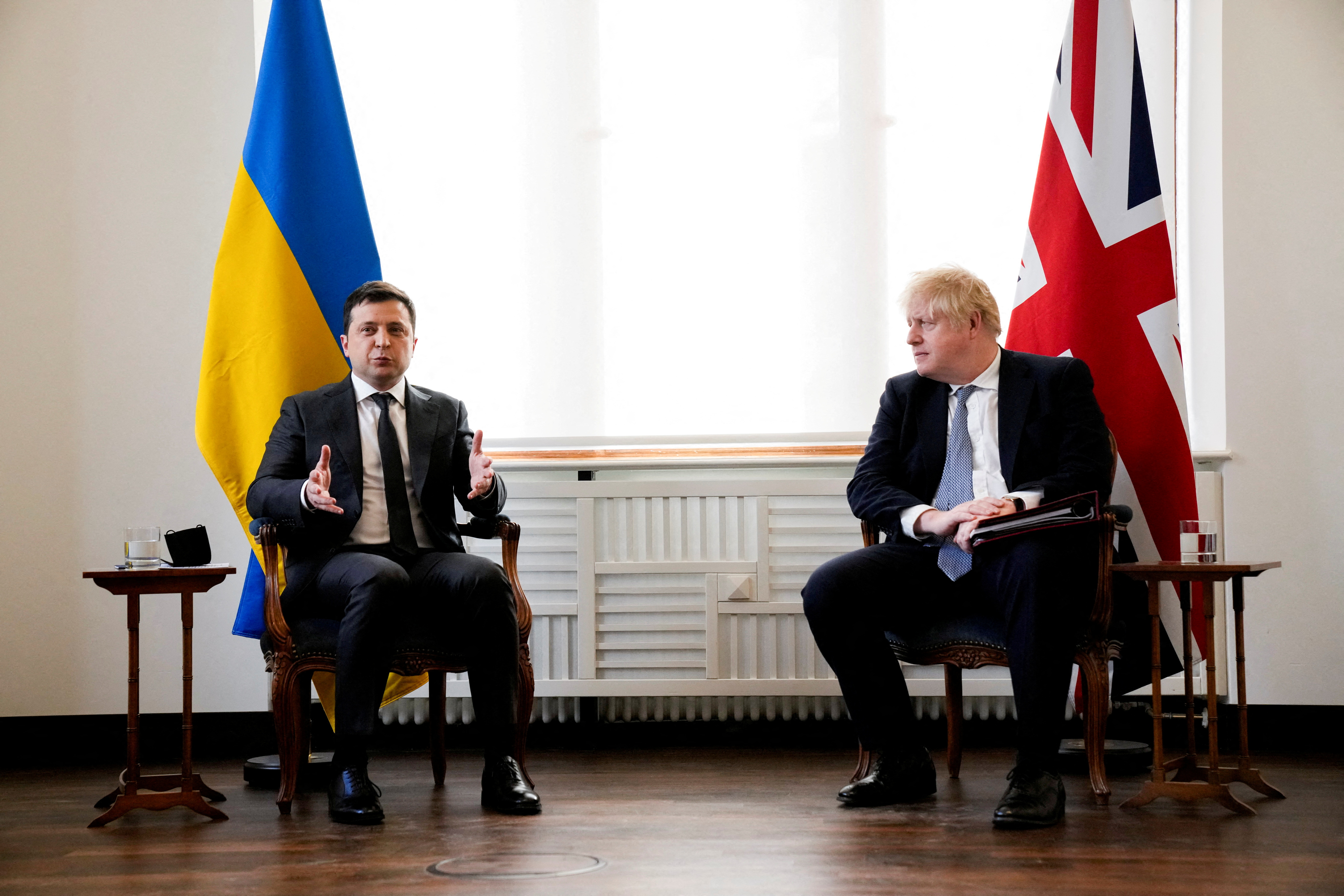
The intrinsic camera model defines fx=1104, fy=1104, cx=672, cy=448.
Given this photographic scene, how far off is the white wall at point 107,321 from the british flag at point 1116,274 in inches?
87.4

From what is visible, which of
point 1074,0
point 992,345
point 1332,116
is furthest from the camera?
point 1332,116

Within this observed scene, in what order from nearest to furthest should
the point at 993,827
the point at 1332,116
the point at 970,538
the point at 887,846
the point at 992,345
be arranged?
the point at 887,846 → the point at 993,827 → the point at 970,538 → the point at 992,345 → the point at 1332,116

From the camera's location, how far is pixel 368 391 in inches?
99.6

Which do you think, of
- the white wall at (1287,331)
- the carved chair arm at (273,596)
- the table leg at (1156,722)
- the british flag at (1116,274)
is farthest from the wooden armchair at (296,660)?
the white wall at (1287,331)

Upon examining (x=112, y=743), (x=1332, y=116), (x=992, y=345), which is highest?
(x=1332, y=116)

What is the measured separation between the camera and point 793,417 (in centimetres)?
316

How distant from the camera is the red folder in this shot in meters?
2.10

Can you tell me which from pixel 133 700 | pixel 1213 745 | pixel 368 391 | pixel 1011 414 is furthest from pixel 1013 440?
pixel 133 700

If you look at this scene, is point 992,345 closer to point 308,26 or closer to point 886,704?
point 886,704

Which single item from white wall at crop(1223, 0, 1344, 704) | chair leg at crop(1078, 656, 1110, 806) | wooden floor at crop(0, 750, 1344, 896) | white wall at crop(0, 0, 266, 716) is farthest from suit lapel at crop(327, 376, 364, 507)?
white wall at crop(1223, 0, 1344, 704)

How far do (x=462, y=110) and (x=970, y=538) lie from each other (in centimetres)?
194

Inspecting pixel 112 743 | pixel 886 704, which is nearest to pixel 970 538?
pixel 886 704

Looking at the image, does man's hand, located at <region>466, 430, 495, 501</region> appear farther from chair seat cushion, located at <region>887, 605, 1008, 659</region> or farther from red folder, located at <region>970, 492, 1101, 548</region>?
Result: red folder, located at <region>970, 492, 1101, 548</region>

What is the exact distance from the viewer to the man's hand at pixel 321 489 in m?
2.23
